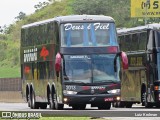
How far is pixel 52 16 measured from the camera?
5389 inches

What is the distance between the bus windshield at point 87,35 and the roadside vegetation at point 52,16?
61577mm

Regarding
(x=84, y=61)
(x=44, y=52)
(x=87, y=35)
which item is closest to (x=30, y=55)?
(x=44, y=52)

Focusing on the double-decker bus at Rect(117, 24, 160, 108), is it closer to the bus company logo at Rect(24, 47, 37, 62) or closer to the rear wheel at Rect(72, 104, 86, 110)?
the rear wheel at Rect(72, 104, 86, 110)

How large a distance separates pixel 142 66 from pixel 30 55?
5351 millimetres

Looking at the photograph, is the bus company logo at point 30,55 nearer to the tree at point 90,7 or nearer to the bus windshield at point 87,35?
the bus windshield at point 87,35

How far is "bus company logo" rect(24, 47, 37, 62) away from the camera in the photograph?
4405 centimetres

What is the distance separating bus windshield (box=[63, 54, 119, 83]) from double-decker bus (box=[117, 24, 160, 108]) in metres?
4.05

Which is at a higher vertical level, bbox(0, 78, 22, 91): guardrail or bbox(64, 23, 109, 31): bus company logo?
bbox(64, 23, 109, 31): bus company logo

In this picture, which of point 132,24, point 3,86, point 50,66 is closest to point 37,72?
point 50,66

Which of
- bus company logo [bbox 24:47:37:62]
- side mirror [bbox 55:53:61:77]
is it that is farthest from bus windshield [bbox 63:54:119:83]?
bus company logo [bbox 24:47:37:62]

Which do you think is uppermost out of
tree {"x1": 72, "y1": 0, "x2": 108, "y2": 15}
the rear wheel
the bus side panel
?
tree {"x1": 72, "y1": 0, "x2": 108, "y2": 15}

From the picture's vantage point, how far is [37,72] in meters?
43.8

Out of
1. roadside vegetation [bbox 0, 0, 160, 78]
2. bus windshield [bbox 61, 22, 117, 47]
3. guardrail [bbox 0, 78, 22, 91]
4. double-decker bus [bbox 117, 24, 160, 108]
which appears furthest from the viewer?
roadside vegetation [bbox 0, 0, 160, 78]

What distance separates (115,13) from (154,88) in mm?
79137
